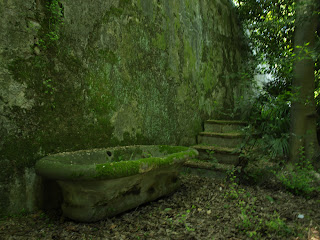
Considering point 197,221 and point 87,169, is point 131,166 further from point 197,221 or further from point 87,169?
point 197,221

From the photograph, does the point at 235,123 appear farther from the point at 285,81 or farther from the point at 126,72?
the point at 126,72

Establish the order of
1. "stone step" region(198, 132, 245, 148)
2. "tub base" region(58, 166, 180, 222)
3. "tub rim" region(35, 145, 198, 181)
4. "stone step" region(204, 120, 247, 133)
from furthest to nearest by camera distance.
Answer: "stone step" region(204, 120, 247, 133) → "stone step" region(198, 132, 245, 148) → "tub base" region(58, 166, 180, 222) → "tub rim" region(35, 145, 198, 181)

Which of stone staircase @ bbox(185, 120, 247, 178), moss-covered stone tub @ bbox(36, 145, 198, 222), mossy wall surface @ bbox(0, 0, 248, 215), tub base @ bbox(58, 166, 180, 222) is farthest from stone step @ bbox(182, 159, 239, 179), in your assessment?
tub base @ bbox(58, 166, 180, 222)

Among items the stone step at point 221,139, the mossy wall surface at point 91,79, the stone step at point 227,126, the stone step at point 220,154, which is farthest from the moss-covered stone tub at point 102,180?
the stone step at point 227,126

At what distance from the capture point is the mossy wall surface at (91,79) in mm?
1493

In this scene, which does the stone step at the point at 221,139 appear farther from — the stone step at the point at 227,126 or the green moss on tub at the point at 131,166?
the green moss on tub at the point at 131,166

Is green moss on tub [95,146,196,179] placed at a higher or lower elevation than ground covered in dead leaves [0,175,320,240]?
higher

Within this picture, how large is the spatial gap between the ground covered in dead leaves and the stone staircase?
0.53m

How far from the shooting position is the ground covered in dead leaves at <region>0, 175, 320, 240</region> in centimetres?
137

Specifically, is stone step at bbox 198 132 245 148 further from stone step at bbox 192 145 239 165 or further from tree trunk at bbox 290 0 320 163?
tree trunk at bbox 290 0 320 163

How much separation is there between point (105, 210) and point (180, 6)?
2.83 m

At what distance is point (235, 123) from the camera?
130 inches

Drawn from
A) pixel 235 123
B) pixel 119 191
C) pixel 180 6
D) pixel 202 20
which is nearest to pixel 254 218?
pixel 119 191

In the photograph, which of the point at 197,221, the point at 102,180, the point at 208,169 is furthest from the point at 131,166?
the point at 208,169
